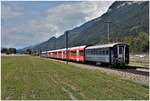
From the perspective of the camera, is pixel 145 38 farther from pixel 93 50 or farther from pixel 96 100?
pixel 96 100

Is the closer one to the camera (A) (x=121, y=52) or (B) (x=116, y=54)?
(B) (x=116, y=54)

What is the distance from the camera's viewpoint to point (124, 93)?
16.7 meters

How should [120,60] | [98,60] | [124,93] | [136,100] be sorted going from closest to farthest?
1. [136,100]
2. [124,93]
3. [120,60]
4. [98,60]

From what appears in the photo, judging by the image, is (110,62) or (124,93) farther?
(110,62)

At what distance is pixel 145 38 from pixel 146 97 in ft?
385

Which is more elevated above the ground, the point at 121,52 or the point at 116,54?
the point at 121,52

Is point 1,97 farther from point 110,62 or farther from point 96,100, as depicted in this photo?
point 110,62

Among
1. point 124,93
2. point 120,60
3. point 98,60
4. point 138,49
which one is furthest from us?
point 138,49

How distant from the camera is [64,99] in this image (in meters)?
14.9

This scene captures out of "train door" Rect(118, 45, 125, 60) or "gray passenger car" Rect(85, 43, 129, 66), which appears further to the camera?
"train door" Rect(118, 45, 125, 60)

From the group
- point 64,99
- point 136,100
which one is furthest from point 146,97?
point 64,99

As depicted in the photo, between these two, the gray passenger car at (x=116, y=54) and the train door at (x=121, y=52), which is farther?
the train door at (x=121, y=52)

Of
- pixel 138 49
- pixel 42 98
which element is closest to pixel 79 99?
pixel 42 98

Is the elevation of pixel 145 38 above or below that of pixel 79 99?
above
